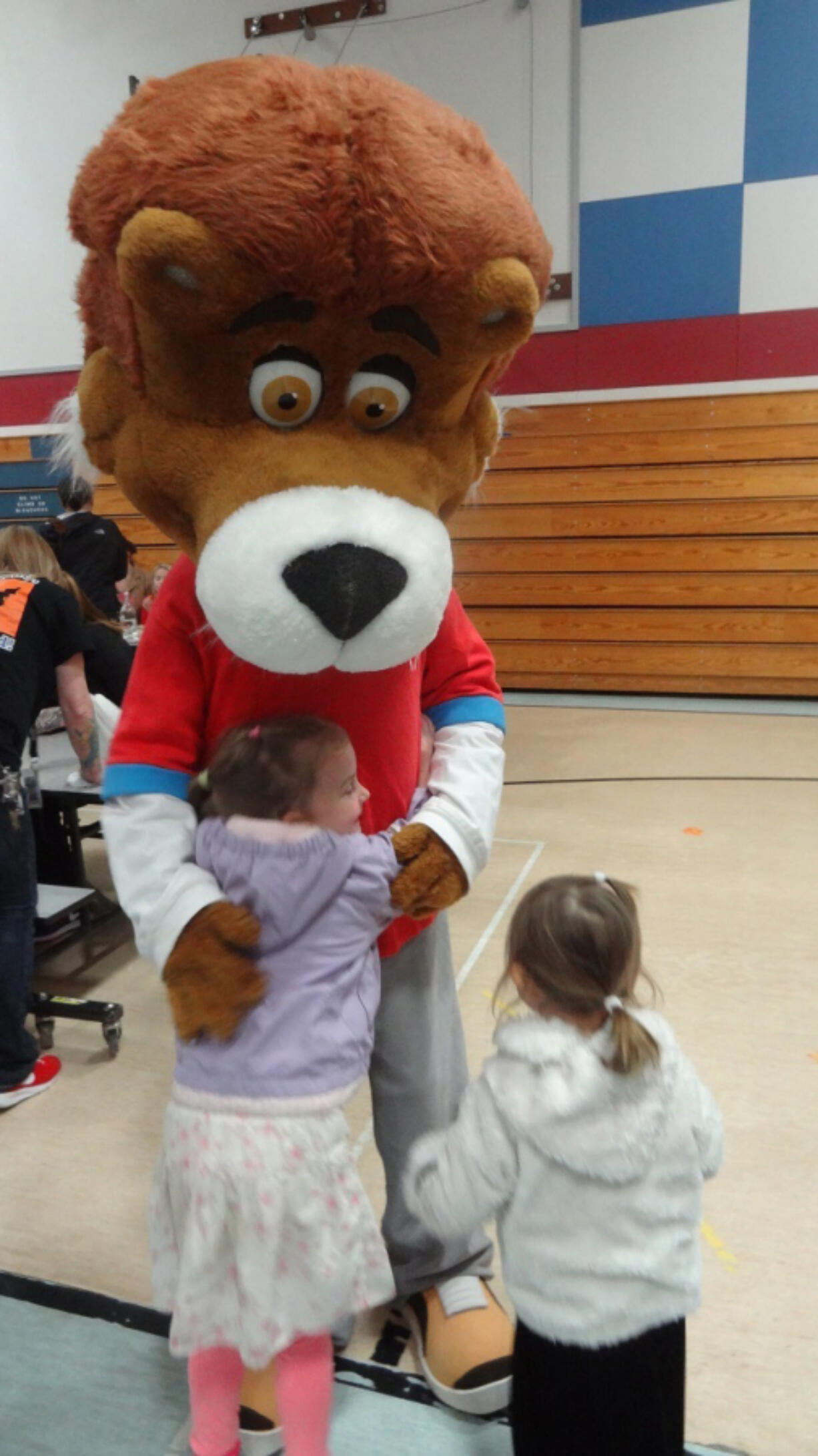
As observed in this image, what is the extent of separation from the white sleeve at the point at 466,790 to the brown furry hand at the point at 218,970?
0.24 meters

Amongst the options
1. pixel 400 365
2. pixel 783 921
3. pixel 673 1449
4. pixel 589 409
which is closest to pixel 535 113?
pixel 589 409

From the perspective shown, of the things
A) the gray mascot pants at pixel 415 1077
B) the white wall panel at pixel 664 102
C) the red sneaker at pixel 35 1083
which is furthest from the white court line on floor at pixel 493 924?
the white wall panel at pixel 664 102

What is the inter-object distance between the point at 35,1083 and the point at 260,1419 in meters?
1.10

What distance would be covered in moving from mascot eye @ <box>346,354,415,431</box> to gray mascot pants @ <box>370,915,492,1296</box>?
67cm

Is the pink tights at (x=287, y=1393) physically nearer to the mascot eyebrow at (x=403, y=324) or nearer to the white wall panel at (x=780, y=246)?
the mascot eyebrow at (x=403, y=324)

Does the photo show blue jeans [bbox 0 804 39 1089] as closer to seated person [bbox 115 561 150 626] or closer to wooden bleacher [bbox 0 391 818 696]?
seated person [bbox 115 561 150 626]

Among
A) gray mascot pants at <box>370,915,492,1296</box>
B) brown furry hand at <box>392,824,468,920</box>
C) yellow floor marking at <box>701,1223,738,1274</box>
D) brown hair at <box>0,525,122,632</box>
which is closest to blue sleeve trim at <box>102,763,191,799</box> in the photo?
brown furry hand at <box>392,824,468,920</box>

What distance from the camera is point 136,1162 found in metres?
1.90

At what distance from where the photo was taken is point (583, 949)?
938 mm

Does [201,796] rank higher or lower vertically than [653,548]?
higher

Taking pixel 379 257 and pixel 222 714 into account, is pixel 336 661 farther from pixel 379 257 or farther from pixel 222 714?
pixel 379 257

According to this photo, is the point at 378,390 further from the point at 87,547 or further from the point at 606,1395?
the point at 87,547

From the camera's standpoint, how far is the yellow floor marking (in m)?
1.58

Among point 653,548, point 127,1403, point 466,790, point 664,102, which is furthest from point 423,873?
point 664,102
